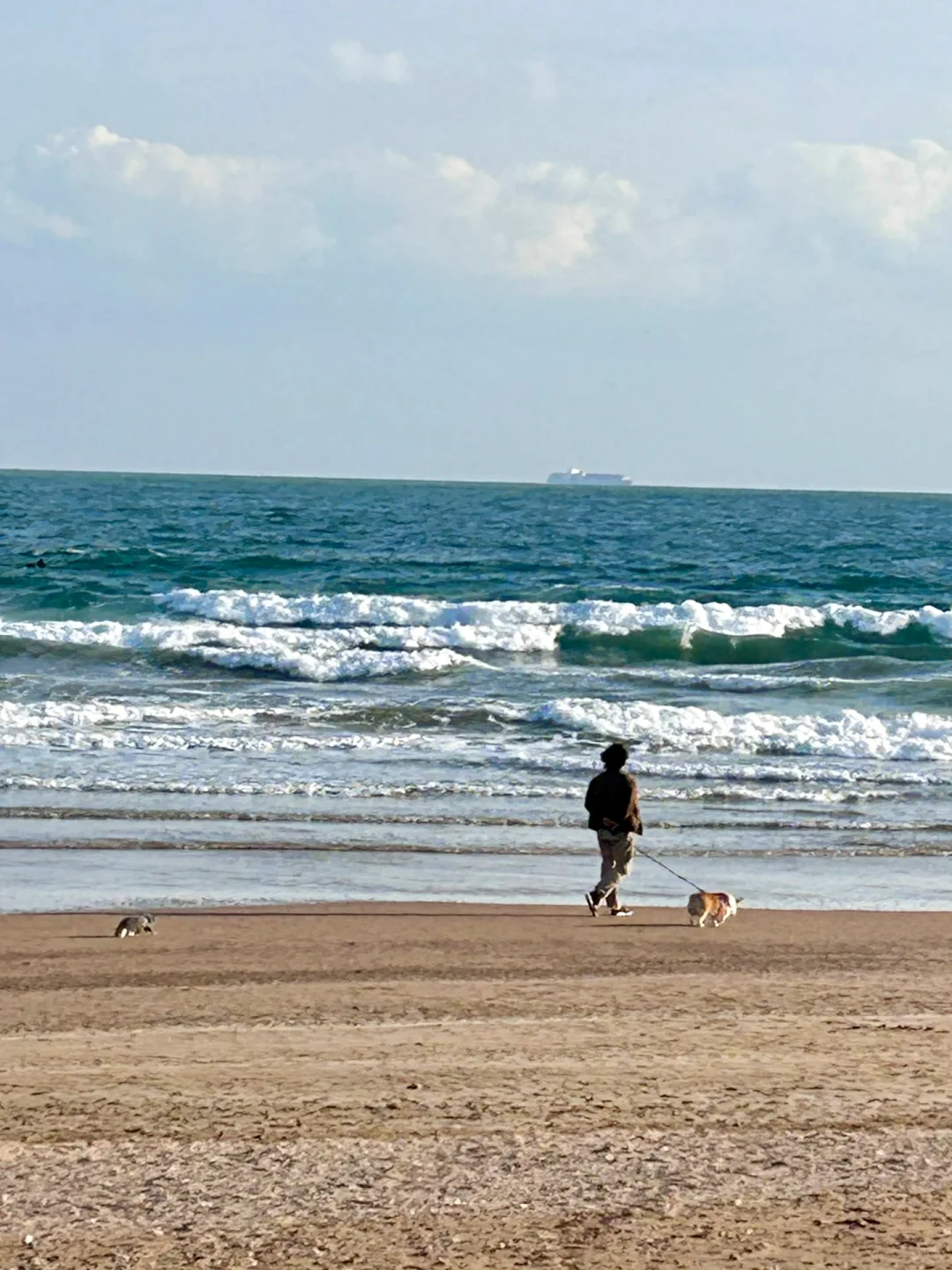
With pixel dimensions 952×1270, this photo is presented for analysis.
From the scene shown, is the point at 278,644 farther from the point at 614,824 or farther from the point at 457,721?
the point at 614,824

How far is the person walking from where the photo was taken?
11.1 meters

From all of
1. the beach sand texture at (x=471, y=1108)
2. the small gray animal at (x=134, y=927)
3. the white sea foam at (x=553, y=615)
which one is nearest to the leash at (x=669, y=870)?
the beach sand texture at (x=471, y=1108)

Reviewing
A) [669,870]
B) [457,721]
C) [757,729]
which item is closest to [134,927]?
[669,870]

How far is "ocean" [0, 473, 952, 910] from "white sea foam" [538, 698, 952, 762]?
A: 63 millimetres

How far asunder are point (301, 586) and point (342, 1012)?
32860mm

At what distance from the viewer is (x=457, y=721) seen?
21328 millimetres

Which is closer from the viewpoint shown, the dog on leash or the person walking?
the dog on leash

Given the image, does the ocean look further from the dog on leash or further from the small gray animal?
the dog on leash

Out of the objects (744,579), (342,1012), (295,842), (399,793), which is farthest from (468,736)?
(744,579)

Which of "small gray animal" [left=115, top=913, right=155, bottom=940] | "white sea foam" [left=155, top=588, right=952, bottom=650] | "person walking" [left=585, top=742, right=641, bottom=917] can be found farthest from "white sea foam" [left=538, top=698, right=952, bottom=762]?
"white sea foam" [left=155, top=588, right=952, bottom=650]

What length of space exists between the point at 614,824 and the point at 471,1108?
5.33m

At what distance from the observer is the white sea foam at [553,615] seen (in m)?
33.1

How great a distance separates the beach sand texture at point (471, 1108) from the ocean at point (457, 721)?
9.39 feet

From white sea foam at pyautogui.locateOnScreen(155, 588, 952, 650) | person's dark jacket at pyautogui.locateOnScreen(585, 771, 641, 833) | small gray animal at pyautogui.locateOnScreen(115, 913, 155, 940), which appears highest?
white sea foam at pyautogui.locateOnScreen(155, 588, 952, 650)
